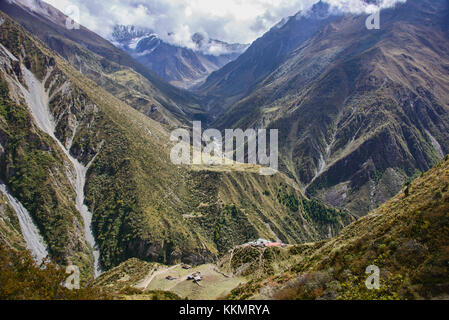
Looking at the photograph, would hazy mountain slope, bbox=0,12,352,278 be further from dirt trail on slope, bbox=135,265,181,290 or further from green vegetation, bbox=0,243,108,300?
green vegetation, bbox=0,243,108,300

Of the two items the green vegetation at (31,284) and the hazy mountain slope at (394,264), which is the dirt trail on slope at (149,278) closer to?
the green vegetation at (31,284)

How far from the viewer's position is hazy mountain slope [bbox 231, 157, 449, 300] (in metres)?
41.0

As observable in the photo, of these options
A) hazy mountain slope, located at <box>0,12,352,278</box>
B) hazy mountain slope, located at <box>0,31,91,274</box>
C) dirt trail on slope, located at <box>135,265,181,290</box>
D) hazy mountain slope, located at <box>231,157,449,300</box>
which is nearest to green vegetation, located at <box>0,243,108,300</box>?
hazy mountain slope, located at <box>231,157,449,300</box>

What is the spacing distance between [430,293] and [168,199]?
149 meters

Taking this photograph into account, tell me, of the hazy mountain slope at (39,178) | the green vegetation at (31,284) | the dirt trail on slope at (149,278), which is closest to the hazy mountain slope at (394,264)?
the green vegetation at (31,284)

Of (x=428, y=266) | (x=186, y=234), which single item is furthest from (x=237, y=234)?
(x=428, y=266)

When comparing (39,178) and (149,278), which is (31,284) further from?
(39,178)

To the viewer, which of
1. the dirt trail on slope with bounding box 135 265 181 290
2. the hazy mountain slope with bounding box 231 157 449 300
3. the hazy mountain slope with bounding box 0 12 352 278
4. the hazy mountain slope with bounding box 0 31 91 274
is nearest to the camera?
the hazy mountain slope with bounding box 231 157 449 300

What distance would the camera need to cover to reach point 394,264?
151 ft

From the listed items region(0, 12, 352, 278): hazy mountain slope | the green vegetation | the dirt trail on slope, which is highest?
region(0, 12, 352, 278): hazy mountain slope

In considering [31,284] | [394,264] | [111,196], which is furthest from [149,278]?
[394,264]

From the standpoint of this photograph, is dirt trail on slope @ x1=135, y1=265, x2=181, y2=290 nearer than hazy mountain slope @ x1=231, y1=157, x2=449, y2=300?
No

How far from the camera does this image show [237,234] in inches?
6909
